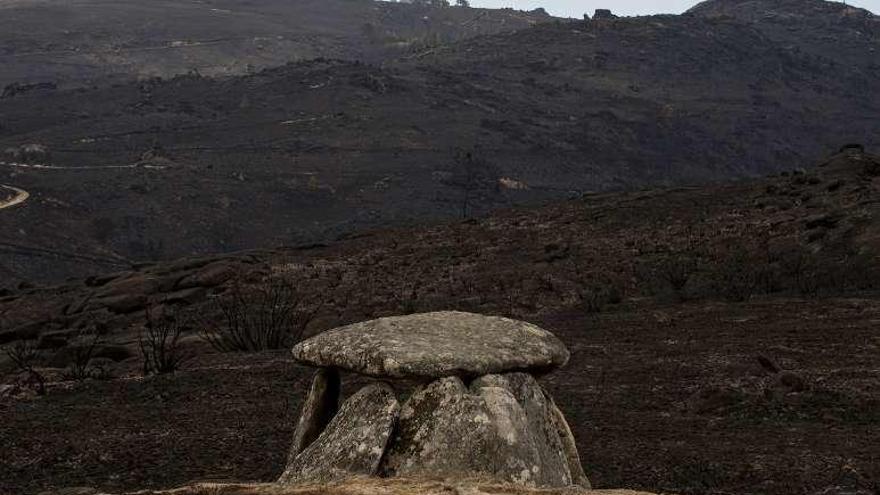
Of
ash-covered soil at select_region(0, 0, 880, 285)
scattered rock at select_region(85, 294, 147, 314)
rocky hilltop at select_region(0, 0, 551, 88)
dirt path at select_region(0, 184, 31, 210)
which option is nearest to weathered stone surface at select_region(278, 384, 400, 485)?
scattered rock at select_region(85, 294, 147, 314)

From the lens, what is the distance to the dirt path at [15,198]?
202ft

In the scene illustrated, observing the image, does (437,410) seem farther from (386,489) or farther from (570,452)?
(570,452)

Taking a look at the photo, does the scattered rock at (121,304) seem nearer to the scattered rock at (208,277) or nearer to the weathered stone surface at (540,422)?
the scattered rock at (208,277)

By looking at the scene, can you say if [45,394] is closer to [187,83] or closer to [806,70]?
[187,83]

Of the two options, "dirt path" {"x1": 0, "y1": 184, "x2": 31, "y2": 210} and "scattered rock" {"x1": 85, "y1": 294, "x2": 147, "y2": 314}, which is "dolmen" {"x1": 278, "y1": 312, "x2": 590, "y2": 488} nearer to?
"scattered rock" {"x1": 85, "y1": 294, "x2": 147, "y2": 314}

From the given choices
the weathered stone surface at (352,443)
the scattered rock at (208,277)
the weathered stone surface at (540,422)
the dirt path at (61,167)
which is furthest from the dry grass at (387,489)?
the dirt path at (61,167)

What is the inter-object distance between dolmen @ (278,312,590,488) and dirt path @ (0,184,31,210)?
193 feet

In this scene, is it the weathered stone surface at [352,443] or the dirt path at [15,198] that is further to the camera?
the dirt path at [15,198]

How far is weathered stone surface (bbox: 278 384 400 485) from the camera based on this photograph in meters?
8.10

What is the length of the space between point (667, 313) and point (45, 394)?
13724 mm

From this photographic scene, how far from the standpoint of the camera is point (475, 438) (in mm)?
8023

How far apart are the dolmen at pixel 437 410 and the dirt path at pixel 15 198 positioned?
5883cm

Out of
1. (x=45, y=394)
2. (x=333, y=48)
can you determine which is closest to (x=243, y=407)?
(x=45, y=394)

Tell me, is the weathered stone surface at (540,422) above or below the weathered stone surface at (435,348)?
below
